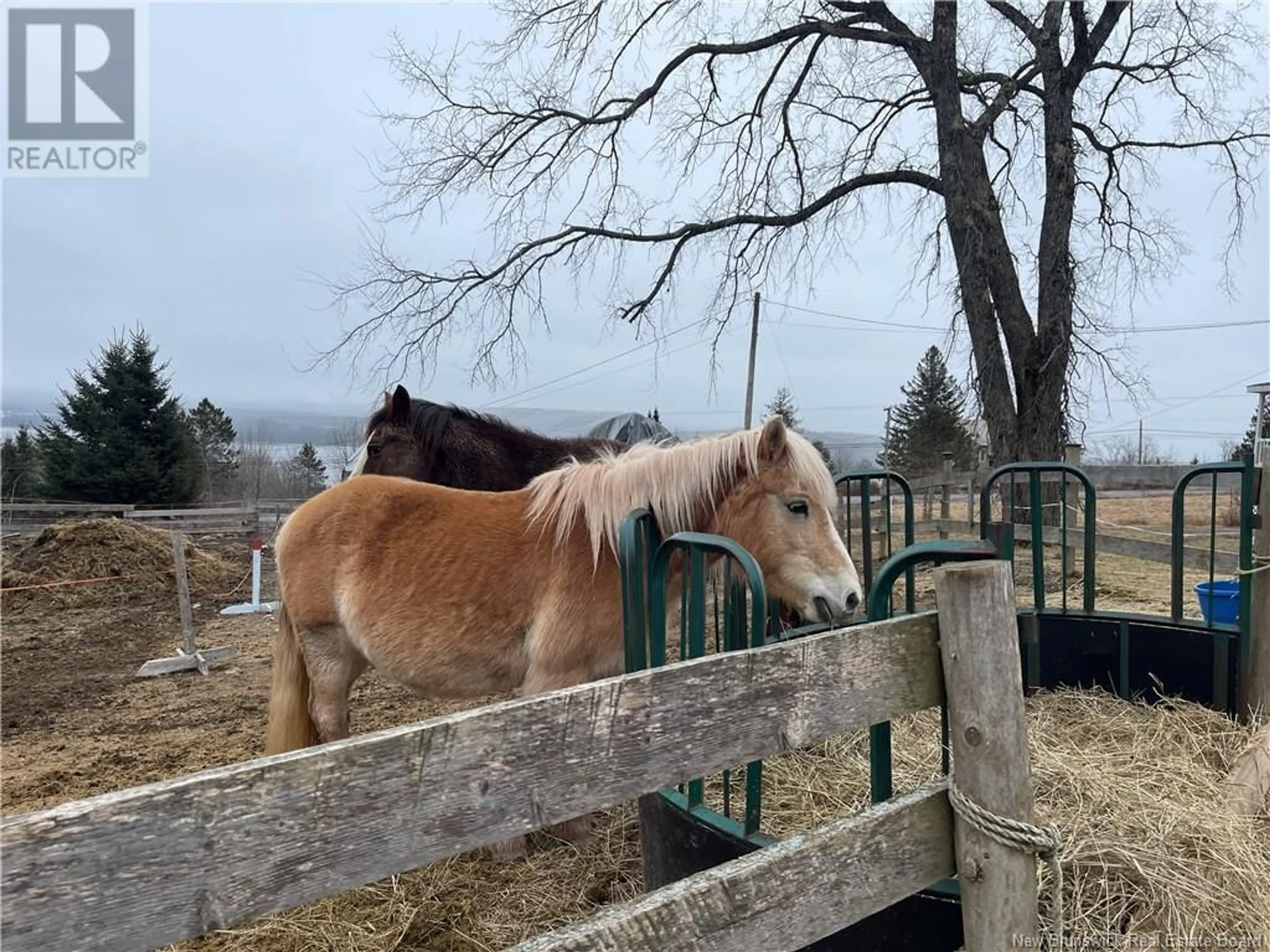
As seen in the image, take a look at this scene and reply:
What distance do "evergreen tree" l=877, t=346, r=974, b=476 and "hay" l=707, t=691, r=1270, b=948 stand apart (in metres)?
20.9

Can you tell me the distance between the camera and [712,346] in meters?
9.77

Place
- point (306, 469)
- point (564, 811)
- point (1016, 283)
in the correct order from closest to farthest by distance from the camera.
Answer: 1. point (564, 811)
2. point (1016, 283)
3. point (306, 469)

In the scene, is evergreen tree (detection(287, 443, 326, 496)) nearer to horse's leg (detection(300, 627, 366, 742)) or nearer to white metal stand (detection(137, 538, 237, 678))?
white metal stand (detection(137, 538, 237, 678))

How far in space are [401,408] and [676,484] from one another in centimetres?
325

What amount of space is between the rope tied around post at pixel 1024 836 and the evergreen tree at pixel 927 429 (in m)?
22.8

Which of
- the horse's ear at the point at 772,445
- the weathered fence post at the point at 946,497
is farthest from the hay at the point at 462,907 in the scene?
the weathered fence post at the point at 946,497

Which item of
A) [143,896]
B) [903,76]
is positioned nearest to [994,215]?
[903,76]

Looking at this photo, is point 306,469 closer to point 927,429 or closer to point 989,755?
point 927,429

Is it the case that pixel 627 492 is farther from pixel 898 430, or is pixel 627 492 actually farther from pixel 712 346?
pixel 898 430

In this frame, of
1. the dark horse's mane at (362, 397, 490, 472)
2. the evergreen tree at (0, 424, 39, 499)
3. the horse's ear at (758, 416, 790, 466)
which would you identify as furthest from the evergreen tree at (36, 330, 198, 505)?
the horse's ear at (758, 416, 790, 466)

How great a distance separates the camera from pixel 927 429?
32188mm

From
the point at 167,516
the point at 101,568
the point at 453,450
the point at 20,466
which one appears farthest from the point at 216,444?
the point at 453,450

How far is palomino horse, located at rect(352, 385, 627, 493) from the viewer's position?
5.39 metres

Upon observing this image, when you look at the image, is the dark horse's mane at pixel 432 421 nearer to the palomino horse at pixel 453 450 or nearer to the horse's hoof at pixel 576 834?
the palomino horse at pixel 453 450
